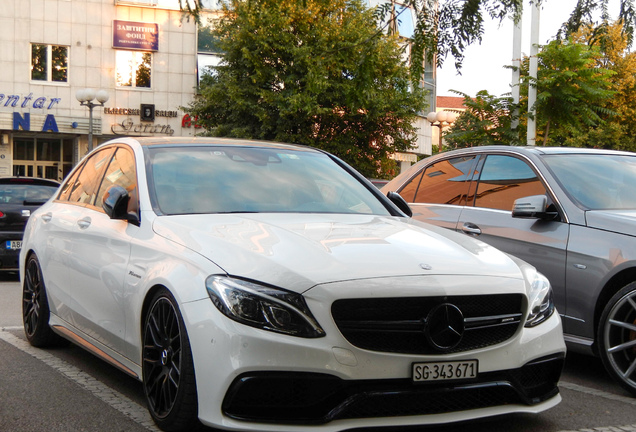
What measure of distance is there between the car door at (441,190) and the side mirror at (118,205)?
309 cm

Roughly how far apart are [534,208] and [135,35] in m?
34.2

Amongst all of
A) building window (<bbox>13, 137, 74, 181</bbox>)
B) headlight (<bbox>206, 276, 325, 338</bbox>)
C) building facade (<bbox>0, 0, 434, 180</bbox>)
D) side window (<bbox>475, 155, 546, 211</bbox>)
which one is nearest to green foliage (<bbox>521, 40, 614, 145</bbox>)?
side window (<bbox>475, 155, 546, 211</bbox>)

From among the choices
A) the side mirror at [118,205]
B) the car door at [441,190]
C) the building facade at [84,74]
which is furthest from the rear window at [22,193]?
the building facade at [84,74]

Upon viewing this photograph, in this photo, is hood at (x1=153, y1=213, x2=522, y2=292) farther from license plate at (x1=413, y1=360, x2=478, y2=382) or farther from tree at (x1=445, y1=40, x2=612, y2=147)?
tree at (x1=445, y1=40, x2=612, y2=147)

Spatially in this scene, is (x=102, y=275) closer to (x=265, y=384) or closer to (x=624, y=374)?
(x=265, y=384)

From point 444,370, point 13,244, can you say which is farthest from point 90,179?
point 13,244

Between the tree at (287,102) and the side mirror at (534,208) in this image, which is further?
the tree at (287,102)

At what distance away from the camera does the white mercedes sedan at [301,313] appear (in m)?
3.56

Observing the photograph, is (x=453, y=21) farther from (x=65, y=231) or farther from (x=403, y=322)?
(x=65, y=231)

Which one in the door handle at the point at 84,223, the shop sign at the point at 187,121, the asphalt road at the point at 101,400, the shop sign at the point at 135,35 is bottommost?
the asphalt road at the point at 101,400

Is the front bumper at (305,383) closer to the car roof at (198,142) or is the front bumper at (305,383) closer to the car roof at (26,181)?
the car roof at (198,142)

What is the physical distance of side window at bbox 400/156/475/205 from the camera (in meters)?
7.21

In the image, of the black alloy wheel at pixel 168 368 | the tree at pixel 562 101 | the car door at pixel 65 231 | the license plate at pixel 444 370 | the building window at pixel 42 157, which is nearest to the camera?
the license plate at pixel 444 370

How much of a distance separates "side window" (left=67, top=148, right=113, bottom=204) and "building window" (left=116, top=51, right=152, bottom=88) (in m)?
32.7
